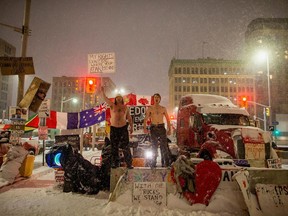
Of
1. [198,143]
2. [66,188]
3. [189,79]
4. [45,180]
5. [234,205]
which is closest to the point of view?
[234,205]

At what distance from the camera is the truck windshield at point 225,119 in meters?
10.5

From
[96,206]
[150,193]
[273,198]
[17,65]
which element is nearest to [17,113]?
[17,65]

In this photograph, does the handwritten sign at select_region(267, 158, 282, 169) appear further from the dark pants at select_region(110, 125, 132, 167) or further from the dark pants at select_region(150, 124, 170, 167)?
the dark pants at select_region(110, 125, 132, 167)

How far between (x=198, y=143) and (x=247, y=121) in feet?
7.97

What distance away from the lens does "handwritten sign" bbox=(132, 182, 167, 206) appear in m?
5.48

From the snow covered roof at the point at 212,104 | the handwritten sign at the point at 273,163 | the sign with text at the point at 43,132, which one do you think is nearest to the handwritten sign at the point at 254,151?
the handwritten sign at the point at 273,163

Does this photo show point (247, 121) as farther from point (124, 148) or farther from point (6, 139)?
point (6, 139)

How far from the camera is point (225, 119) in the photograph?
34.9 ft

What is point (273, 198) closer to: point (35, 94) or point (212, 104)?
point (212, 104)

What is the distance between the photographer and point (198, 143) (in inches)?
416

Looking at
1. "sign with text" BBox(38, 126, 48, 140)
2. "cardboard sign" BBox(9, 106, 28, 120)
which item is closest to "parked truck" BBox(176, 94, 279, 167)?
"sign with text" BBox(38, 126, 48, 140)

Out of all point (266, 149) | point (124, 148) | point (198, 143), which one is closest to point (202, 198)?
point (124, 148)

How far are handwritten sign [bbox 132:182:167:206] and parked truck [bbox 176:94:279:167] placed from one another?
3246 millimetres

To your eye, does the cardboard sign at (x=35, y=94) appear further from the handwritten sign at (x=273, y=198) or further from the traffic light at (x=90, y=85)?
the handwritten sign at (x=273, y=198)
